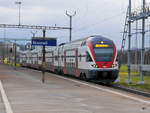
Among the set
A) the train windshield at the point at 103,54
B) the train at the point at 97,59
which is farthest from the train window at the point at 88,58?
the train windshield at the point at 103,54

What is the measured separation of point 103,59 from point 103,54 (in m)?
0.42

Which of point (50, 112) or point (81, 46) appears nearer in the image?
point (50, 112)

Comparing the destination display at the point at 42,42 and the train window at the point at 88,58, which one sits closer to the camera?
the train window at the point at 88,58

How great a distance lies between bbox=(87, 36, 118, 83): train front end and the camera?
29297mm

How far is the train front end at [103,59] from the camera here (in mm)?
29297

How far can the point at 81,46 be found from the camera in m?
32.6

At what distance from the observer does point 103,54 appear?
97.9ft

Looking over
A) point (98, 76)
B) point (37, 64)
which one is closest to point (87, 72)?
point (98, 76)

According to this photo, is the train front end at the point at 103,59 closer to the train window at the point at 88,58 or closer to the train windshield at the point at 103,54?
the train windshield at the point at 103,54

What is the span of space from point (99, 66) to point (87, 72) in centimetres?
108

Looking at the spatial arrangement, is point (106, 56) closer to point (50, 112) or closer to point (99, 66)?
point (99, 66)

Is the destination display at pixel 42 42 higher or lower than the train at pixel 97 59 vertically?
higher

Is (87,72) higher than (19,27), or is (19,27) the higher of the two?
(19,27)

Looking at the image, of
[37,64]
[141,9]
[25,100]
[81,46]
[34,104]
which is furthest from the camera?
[37,64]
